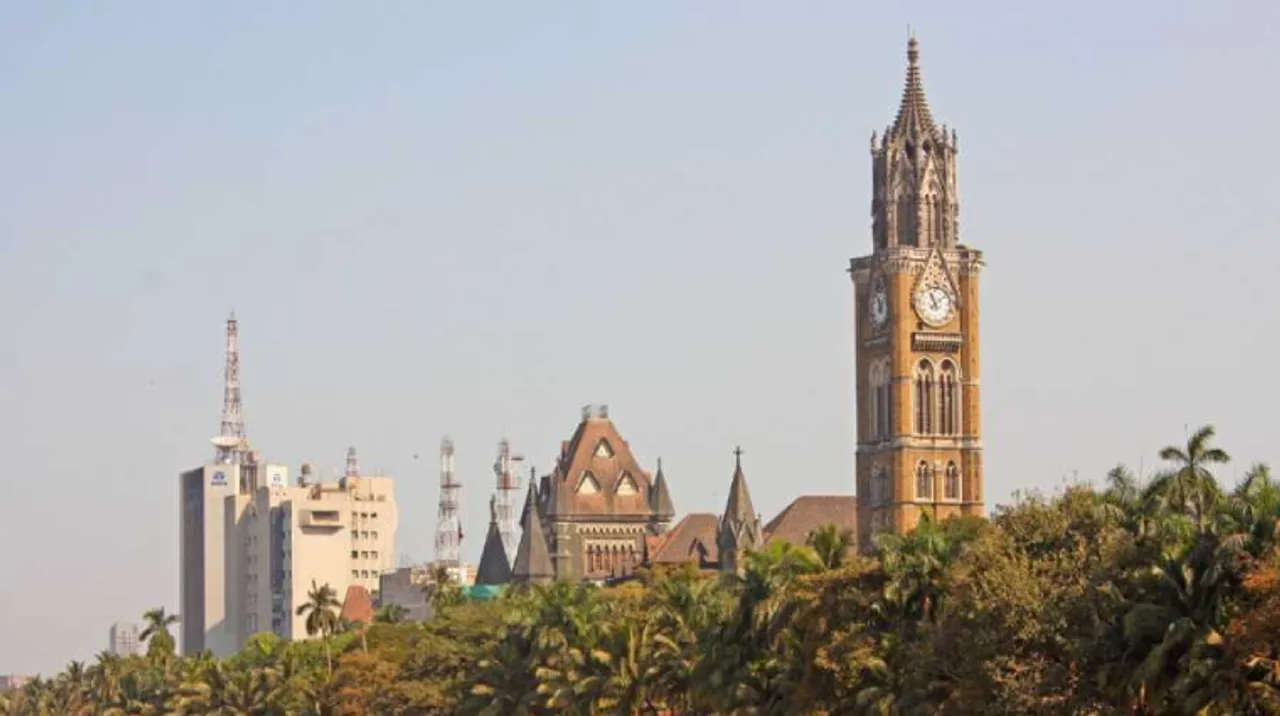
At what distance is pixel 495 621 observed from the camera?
127 meters

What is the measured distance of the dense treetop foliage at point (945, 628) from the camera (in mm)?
71125

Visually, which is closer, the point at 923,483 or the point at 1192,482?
the point at 1192,482

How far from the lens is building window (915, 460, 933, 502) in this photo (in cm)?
19875

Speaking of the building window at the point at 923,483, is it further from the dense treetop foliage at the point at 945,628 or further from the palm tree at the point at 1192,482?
the palm tree at the point at 1192,482

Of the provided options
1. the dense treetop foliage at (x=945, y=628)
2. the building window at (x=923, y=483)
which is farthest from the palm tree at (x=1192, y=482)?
the building window at (x=923, y=483)

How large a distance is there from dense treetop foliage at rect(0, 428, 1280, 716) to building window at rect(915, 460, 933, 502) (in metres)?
72.8

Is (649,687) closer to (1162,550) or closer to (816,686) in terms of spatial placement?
(816,686)

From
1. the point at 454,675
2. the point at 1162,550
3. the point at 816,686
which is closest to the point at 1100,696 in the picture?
the point at 1162,550

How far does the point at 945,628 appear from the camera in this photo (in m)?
82.5

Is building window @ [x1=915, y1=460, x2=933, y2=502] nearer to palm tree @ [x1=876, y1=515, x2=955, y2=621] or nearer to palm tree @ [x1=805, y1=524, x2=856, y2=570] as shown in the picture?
palm tree @ [x1=805, y1=524, x2=856, y2=570]

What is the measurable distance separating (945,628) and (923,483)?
117366 mm

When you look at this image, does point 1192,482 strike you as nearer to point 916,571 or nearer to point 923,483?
point 916,571

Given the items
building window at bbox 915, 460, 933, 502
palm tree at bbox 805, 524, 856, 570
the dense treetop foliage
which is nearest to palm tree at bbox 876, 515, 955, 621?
the dense treetop foliage

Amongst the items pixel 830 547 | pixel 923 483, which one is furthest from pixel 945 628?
pixel 923 483
